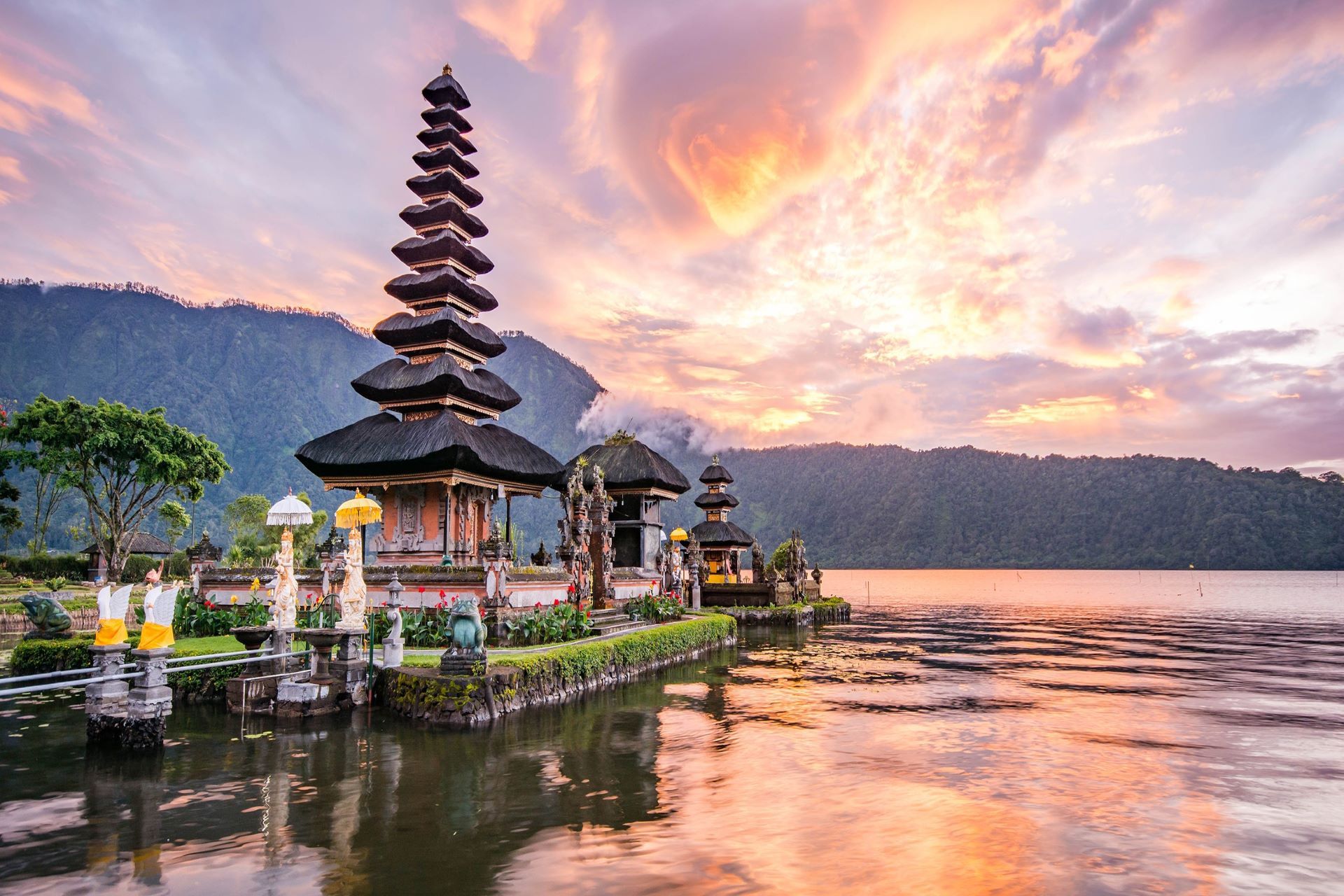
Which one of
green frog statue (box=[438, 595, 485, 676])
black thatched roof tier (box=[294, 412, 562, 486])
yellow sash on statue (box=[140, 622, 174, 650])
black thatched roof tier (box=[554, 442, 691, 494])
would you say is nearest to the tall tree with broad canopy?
black thatched roof tier (box=[294, 412, 562, 486])

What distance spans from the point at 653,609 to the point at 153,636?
2054 centimetres

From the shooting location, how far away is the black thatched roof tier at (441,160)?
36.0 m

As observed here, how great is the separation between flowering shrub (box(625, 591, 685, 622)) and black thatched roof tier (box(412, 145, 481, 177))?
2163 cm

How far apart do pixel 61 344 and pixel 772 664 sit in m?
182

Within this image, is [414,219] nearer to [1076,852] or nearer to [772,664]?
[772,664]

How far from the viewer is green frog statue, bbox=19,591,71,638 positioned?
64.4 feet

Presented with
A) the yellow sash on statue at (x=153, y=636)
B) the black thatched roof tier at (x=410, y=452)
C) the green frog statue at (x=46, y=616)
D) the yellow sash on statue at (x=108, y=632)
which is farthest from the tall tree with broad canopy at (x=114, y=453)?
the yellow sash on statue at (x=153, y=636)

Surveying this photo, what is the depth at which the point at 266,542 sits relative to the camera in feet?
213

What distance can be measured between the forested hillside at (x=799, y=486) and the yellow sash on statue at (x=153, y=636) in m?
133

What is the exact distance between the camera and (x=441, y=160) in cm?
3609

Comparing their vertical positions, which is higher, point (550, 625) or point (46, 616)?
point (46, 616)

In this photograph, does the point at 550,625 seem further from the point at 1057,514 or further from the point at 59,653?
the point at 1057,514

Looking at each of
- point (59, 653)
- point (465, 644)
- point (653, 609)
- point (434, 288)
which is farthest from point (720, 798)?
point (434, 288)

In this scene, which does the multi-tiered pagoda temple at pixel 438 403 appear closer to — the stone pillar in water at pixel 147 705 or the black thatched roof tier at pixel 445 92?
the black thatched roof tier at pixel 445 92
